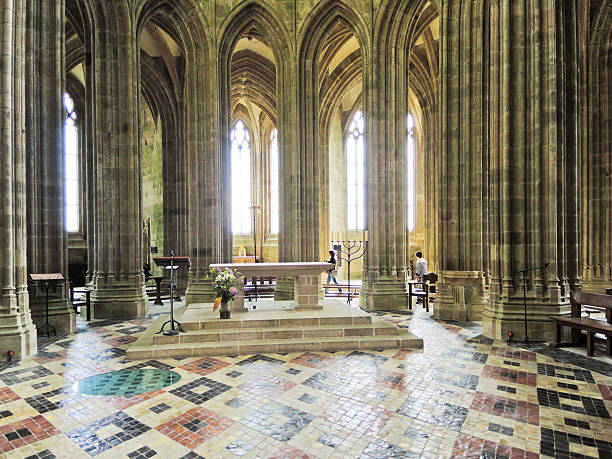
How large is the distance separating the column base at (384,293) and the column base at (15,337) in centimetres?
884

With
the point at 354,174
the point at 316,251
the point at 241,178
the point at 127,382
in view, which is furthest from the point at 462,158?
the point at 241,178

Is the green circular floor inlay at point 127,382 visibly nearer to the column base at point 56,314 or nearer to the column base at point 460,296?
the column base at point 56,314

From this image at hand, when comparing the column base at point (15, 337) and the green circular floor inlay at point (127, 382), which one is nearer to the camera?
the green circular floor inlay at point (127, 382)

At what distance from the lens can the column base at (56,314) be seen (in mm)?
9094

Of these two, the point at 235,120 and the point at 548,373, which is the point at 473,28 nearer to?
the point at 548,373

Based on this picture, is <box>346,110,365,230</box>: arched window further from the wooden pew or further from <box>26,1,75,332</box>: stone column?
<box>26,1,75,332</box>: stone column

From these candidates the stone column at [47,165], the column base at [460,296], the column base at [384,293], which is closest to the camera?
Result: the stone column at [47,165]

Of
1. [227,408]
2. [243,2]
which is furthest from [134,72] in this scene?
[227,408]

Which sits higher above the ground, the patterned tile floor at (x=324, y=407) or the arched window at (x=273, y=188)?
the arched window at (x=273, y=188)

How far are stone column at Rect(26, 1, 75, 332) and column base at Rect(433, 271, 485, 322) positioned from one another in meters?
9.40

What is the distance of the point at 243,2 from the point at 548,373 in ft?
45.7

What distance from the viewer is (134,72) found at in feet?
40.2

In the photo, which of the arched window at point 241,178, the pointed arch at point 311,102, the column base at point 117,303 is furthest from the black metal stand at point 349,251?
the arched window at point 241,178

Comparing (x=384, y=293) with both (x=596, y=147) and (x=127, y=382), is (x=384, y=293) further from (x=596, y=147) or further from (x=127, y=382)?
(x=596, y=147)
